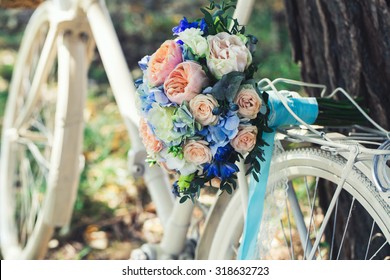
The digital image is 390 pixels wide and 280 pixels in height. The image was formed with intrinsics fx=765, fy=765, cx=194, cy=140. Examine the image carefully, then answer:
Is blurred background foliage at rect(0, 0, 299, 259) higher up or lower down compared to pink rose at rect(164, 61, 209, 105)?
higher up

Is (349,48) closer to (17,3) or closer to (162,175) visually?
(162,175)

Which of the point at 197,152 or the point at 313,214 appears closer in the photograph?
the point at 197,152

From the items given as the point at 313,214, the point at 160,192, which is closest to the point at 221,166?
the point at 313,214

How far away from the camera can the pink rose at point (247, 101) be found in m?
1.27

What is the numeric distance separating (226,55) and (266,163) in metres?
0.26

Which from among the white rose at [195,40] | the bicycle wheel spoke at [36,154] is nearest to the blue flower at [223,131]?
the white rose at [195,40]

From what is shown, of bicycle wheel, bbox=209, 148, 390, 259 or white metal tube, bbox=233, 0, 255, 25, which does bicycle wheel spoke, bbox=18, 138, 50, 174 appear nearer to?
bicycle wheel, bbox=209, 148, 390, 259

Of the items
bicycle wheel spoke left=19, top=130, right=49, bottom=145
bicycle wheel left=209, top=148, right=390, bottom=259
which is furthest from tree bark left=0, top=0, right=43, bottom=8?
bicycle wheel left=209, top=148, right=390, bottom=259

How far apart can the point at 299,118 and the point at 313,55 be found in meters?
0.53

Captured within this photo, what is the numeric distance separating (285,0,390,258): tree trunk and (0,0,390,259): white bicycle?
94mm

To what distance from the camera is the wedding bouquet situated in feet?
4.14

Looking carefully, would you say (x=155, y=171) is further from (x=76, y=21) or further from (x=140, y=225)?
(x=140, y=225)

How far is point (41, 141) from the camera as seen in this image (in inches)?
104
